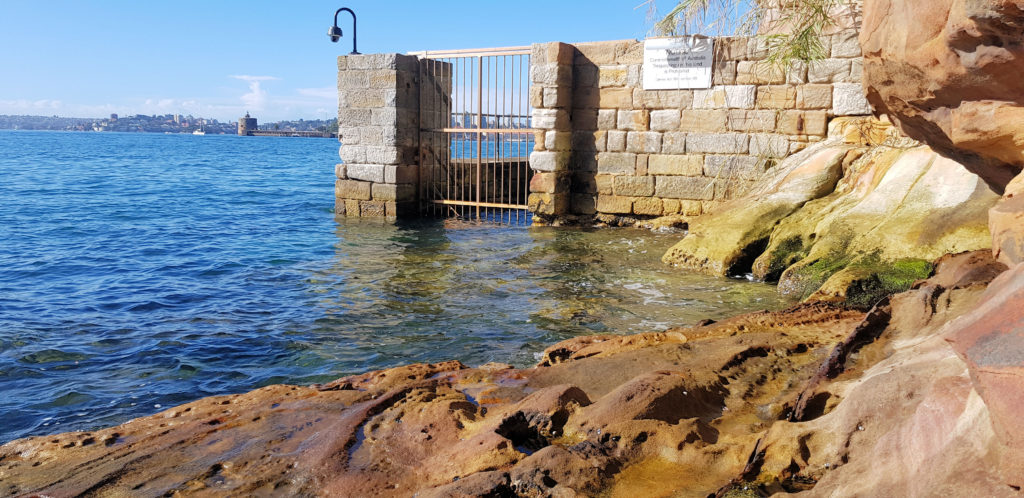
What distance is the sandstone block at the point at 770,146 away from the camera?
33.9 ft

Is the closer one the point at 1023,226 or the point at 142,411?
the point at 1023,226

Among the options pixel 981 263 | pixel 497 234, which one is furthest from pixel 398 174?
pixel 981 263

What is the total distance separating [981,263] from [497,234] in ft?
27.9

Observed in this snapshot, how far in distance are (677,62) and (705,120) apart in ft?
3.17

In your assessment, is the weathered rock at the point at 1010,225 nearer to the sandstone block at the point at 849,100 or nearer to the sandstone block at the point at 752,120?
the sandstone block at the point at 849,100

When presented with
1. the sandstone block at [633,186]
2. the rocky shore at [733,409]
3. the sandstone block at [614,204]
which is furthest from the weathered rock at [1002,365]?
the sandstone block at [614,204]

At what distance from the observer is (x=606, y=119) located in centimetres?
1174

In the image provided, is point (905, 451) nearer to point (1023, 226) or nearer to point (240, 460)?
point (1023, 226)

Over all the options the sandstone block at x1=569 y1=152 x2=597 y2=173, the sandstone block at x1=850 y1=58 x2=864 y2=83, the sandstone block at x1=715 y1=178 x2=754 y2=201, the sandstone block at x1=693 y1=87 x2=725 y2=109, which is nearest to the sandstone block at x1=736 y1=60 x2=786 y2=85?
the sandstone block at x1=693 y1=87 x2=725 y2=109

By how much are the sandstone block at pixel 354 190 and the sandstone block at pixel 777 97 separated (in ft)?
22.9

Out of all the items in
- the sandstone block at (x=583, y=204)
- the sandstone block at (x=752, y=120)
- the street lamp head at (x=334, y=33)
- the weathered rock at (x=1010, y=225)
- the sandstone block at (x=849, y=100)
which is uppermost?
the street lamp head at (x=334, y=33)

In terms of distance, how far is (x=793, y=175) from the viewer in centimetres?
909

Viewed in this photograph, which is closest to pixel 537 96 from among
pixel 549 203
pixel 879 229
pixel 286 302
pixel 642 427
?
pixel 549 203

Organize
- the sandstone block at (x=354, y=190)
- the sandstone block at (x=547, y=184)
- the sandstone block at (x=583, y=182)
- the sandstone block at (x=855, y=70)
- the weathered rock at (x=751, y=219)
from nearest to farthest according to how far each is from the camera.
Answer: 1. the weathered rock at (x=751, y=219)
2. the sandstone block at (x=855, y=70)
3. the sandstone block at (x=547, y=184)
4. the sandstone block at (x=583, y=182)
5. the sandstone block at (x=354, y=190)
